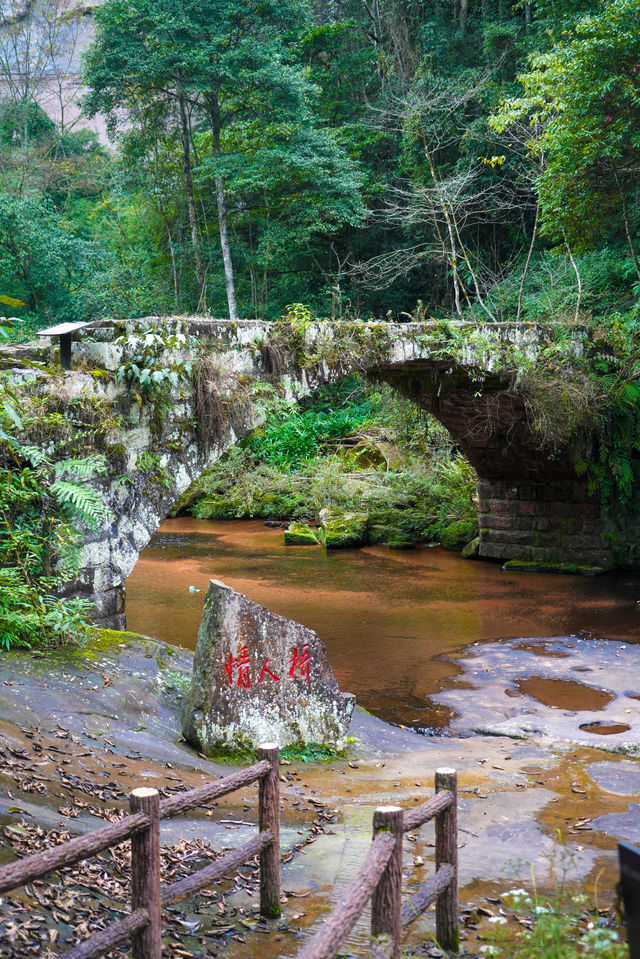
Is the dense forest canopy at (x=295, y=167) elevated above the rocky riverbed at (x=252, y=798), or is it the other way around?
the dense forest canopy at (x=295, y=167)

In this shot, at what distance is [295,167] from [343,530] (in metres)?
9.53

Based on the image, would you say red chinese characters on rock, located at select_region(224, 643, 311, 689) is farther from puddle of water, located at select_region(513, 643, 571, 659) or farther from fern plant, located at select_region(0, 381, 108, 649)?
puddle of water, located at select_region(513, 643, 571, 659)

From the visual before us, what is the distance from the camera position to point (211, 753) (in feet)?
16.7

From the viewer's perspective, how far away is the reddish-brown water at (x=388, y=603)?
8797 mm

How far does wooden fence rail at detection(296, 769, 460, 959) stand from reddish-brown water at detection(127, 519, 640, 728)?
4154 mm

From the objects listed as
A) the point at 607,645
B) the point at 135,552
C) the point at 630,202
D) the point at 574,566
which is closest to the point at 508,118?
the point at 630,202

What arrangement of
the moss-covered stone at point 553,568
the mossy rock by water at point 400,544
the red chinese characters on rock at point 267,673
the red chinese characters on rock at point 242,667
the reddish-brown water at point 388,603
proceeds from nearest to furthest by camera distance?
the red chinese characters on rock at point 242,667, the red chinese characters on rock at point 267,673, the reddish-brown water at point 388,603, the moss-covered stone at point 553,568, the mossy rock by water at point 400,544

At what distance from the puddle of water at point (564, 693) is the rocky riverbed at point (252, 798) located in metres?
0.44

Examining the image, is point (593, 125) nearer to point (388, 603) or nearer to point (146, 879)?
point (388, 603)

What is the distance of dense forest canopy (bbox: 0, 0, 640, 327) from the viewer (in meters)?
19.5

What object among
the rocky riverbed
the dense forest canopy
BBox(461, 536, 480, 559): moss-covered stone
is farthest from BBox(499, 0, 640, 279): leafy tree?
the rocky riverbed

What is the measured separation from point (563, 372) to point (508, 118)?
4516 millimetres

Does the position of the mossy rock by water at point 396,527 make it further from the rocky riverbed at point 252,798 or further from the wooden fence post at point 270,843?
the wooden fence post at point 270,843

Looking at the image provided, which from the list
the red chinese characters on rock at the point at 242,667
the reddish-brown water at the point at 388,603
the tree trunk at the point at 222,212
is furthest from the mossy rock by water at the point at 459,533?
the red chinese characters on rock at the point at 242,667
